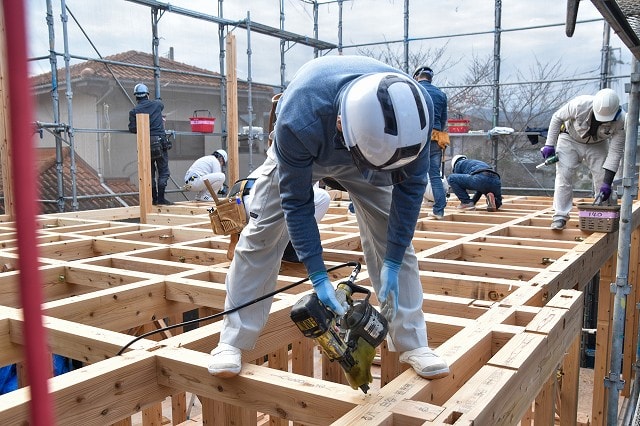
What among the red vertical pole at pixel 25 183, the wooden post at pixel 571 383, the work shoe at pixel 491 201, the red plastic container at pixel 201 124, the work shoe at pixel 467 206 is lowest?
the wooden post at pixel 571 383

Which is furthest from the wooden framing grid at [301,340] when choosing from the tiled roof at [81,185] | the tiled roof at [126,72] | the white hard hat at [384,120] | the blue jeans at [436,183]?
the tiled roof at [126,72]

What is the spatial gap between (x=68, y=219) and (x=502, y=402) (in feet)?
18.7

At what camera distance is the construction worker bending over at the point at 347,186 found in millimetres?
1681

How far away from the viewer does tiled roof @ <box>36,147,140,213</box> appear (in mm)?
8984

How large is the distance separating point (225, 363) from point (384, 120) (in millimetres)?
1032

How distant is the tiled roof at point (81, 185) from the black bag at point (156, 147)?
1.60 meters

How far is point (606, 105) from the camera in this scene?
496 cm

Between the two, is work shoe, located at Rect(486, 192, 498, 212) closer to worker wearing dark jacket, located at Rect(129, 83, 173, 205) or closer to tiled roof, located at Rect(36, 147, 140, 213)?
worker wearing dark jacket, located at Rect(129, 83, 173, 205)

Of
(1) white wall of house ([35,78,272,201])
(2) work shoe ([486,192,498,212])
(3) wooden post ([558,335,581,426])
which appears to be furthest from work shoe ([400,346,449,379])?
(1) white wall of house ([35,78,272,201])

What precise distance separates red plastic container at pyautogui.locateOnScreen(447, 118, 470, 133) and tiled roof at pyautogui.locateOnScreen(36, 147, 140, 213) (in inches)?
242

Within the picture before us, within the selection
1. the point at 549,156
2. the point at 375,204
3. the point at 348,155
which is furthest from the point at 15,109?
the point at 549,156

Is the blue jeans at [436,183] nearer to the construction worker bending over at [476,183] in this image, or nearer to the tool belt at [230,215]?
the construction worker bending over at [476,183]

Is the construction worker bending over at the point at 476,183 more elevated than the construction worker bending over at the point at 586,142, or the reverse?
the construction worker bending over at the point at 586,142

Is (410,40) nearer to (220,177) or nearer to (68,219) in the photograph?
(220,177)
